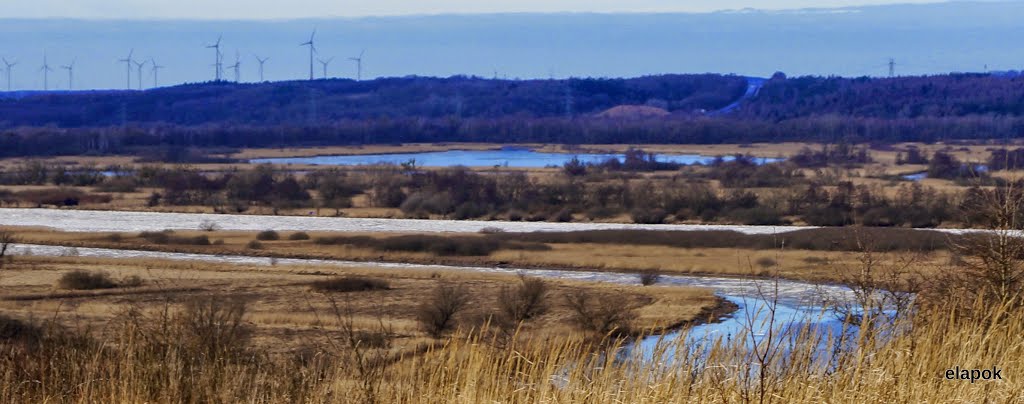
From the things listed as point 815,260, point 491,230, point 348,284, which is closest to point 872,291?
point 348,284

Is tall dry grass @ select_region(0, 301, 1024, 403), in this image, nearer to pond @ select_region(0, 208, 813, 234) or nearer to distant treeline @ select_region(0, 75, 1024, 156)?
pond @ select_region(0, 208, 813, 234)

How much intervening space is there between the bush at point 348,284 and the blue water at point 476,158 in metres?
71.6

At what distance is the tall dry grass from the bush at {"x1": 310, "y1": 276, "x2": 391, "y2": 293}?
2531cm

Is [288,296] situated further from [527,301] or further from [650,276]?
[650,276]

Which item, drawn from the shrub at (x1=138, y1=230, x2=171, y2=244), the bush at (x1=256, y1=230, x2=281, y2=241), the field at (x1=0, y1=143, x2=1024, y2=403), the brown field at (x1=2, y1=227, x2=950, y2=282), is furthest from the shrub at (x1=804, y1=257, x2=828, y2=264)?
the shrub at (x1=138, y1=230, x2=171, y2=244)

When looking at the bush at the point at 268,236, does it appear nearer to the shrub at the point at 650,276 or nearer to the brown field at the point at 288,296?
the brown field at the point at 288,296

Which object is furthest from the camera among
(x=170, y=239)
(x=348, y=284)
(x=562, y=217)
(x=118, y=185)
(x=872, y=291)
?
(x=118, y=185)

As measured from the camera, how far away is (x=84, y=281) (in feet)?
118

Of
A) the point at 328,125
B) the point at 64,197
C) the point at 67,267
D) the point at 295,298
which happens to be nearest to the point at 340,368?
the point at 295,298

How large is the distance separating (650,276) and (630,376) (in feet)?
101

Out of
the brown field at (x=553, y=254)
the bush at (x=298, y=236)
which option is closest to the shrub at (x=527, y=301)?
the brown field at (x=553, y=254)

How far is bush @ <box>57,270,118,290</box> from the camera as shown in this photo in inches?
1401

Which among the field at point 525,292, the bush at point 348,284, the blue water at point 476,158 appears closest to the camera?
the field at point 525,292

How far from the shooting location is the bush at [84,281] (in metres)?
35.6
